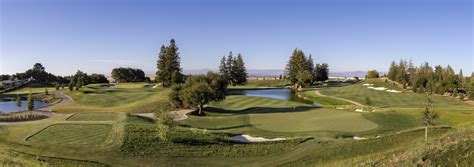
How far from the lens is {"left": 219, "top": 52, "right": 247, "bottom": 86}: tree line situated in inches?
4107

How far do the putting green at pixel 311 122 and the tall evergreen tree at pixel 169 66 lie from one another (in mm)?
45294

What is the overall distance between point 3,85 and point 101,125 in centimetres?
8215

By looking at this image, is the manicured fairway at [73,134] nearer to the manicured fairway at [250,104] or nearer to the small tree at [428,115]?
the small tree at [428,115]

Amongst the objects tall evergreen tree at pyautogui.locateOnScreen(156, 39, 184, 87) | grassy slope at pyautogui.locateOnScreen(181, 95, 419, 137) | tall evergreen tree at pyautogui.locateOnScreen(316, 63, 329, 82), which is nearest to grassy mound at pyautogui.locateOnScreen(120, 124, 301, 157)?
grassy slope at pyautogui.locateOnScreen(181, 95, 419, 137)

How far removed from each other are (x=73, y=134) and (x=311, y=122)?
73.6ft

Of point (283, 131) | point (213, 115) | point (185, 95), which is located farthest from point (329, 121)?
point (185, 95)

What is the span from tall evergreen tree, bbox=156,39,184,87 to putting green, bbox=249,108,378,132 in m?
45.3

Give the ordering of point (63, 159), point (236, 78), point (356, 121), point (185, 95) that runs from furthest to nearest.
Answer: point (236, 78), point (185, 95), point (356, 121), point (63, 159)

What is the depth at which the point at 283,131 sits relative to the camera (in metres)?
30.5

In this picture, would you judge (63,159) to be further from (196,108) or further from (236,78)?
(236,78)

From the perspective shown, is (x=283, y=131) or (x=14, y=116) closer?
(x=283, y=131)

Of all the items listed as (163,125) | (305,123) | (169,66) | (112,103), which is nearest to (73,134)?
(163,125)

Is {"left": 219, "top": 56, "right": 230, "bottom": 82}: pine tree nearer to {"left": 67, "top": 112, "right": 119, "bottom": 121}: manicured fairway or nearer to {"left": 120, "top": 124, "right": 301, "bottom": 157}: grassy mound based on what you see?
{"left": 67, "top": 112, "right": 119, "bottom": 121}: manicured fairway

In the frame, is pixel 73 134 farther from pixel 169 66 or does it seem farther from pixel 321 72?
pixel 321 72
